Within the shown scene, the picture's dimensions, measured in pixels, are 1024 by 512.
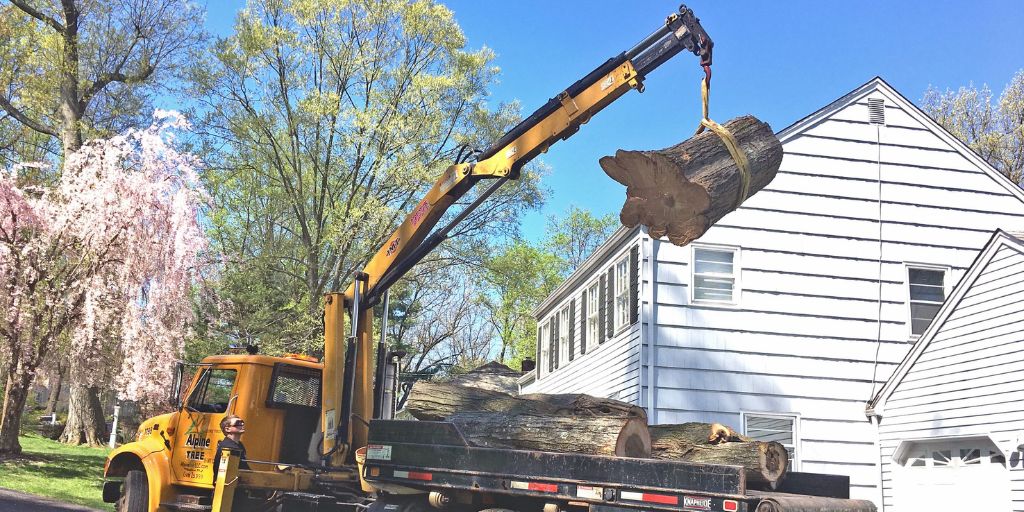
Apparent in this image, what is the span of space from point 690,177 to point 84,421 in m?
24.1

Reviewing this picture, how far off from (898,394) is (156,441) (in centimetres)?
1020

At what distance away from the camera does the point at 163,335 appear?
1811 centimetres

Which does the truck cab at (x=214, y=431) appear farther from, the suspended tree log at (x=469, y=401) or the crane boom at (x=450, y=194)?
the suspended tree log at (x=469, y=401)

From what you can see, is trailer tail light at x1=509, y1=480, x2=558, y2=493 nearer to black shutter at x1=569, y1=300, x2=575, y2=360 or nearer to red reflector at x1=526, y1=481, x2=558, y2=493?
red reflector at x1=526, y1=481, x2=558, y2=493

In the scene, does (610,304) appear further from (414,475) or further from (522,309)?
(522,309)

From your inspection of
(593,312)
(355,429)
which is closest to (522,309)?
(593,312)

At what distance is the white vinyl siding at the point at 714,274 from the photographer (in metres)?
13.0

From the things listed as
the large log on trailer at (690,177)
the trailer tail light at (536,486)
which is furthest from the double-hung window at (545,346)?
the trailer tail light at (536,486)

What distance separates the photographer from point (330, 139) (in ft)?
84.6

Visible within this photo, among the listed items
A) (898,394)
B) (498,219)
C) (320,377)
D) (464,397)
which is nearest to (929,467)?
(898,394)

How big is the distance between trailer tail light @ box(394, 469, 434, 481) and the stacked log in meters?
0.44

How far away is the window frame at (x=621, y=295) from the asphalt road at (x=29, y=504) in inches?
353

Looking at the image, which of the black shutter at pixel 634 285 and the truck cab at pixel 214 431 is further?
the black shutter at pixel 634 285

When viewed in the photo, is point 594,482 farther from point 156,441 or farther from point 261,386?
point 156,441
